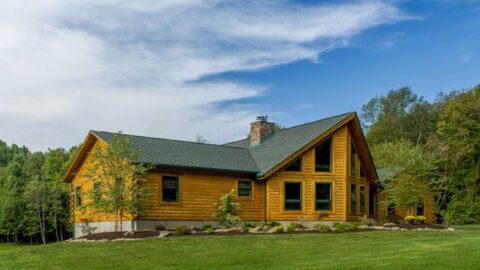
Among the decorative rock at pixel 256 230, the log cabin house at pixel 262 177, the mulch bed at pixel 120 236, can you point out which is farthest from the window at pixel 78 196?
the decorative rock at pixel 256 230

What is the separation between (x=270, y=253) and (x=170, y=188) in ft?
28.7

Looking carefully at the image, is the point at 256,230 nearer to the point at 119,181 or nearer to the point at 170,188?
the point at 170,188

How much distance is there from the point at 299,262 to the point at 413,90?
2066 inches

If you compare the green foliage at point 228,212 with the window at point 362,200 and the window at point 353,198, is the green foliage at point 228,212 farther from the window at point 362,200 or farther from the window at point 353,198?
the window at point 362,200

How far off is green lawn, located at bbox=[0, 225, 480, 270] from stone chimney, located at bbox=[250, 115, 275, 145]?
36.8ft

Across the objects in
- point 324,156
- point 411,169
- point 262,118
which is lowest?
point 411,169

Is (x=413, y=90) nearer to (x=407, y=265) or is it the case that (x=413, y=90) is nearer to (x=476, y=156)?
(x=476, y=156)

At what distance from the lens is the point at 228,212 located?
23.0 meters

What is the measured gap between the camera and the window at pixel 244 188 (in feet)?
82.7

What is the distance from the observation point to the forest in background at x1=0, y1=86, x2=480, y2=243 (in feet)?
100

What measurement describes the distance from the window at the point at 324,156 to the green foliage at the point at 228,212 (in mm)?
4665

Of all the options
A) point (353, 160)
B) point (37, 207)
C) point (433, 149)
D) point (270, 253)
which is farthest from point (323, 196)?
point (37, 207)

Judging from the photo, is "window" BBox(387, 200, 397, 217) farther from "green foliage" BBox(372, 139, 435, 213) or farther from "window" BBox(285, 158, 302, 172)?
"window" BBox(285, 158, 302, 172)

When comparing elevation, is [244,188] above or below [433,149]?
below
